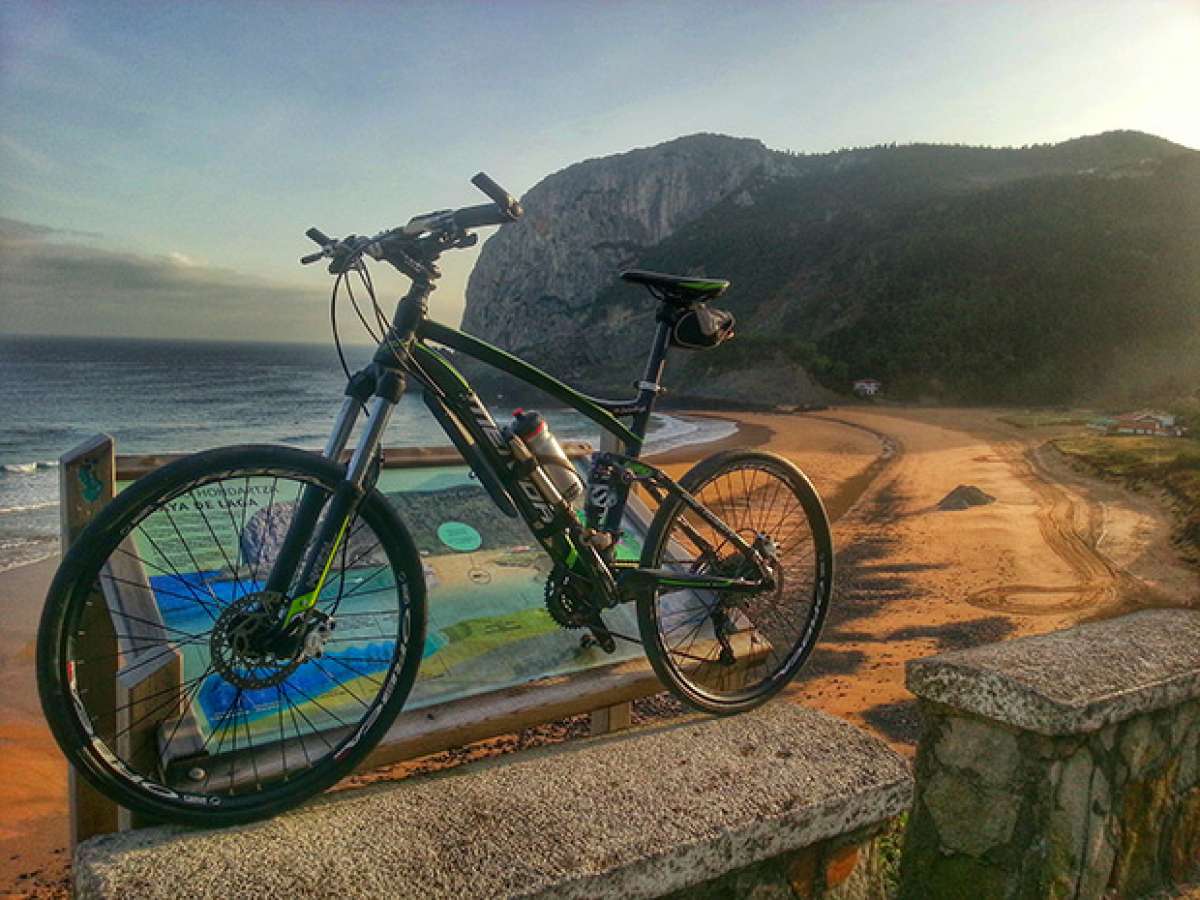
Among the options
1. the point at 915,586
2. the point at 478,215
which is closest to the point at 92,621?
the point at 478,215

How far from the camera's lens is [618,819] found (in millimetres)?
1909

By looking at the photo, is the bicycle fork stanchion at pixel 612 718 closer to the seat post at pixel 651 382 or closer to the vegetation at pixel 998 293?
the seat post at pixel 651 382

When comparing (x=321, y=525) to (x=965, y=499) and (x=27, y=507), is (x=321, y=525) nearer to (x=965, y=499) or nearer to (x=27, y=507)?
(x=965, y=499)

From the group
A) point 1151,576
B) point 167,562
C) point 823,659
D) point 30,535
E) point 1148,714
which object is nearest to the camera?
point 167,562

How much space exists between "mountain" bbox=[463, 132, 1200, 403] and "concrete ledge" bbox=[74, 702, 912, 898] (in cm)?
4575

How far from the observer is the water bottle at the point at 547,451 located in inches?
104

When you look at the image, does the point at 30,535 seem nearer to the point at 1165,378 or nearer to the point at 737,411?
the point at 737,411

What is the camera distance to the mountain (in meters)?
44.8

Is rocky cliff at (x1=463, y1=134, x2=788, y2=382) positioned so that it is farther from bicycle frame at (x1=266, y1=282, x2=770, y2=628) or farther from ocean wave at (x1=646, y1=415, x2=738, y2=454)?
bicycle frame at (x1=266, y1=282, x2=770, y2=628)

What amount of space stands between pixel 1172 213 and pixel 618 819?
6396cm

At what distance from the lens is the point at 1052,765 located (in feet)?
7.91

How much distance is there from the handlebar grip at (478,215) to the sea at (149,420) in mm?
10947

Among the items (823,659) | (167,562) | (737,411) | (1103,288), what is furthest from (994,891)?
(1103,288)

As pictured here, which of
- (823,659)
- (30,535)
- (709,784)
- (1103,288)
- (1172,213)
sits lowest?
(30,535)
